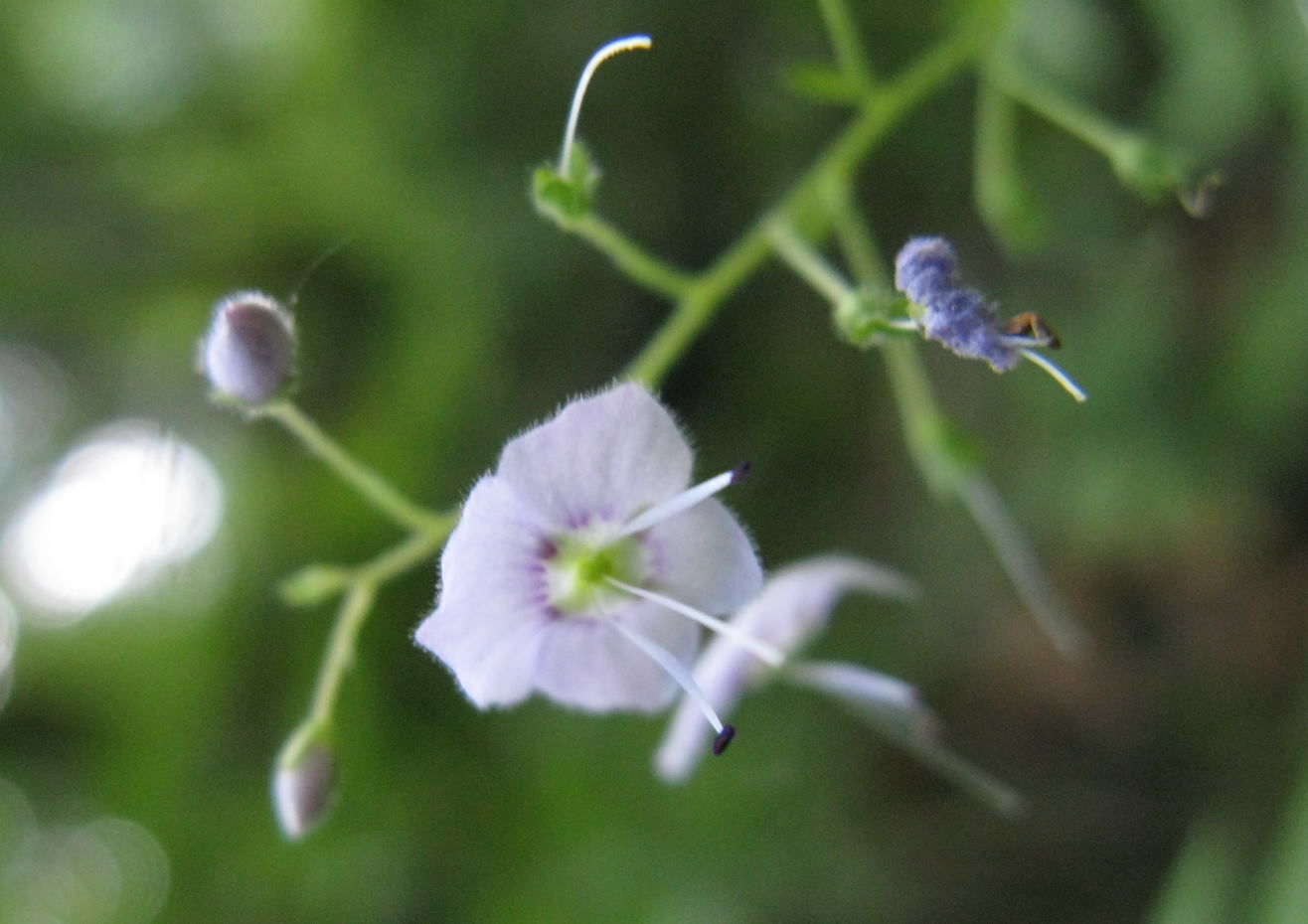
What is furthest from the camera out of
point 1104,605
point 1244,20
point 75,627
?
point 75,627

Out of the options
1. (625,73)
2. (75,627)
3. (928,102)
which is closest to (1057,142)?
(928,102)

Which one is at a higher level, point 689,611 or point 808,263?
point 808,263

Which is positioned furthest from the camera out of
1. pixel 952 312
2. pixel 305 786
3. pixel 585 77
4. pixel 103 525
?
pixel 103 525

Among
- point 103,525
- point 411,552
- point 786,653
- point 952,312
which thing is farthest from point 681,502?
point 103,525

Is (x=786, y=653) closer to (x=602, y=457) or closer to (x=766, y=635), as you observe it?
(x=766, y=635)

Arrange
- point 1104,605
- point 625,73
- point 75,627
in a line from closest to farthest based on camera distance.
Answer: point 625,73 → point 1104,605 → point 75,627

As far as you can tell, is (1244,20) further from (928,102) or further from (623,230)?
(623,230)

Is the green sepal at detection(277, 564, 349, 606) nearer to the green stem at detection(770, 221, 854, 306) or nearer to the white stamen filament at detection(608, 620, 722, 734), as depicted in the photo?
the white stamen filament at detection(608, 620, 722, 734)
